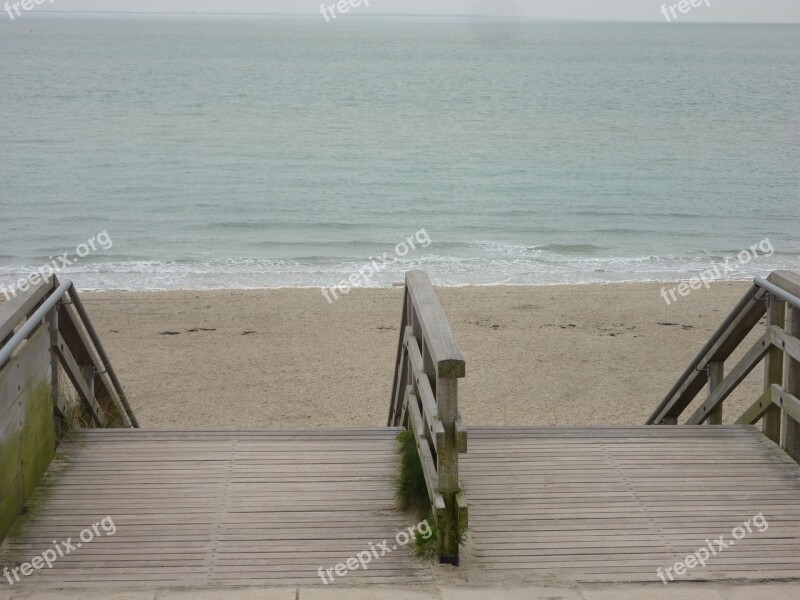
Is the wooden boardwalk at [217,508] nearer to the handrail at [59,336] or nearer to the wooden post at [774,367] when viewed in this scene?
the handrail at [59,336]

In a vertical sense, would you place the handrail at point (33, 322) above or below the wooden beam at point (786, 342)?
below

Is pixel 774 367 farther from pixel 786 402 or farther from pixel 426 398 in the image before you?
pixel 426 398

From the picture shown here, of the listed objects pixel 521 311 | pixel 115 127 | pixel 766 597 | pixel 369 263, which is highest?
pixel 115 127

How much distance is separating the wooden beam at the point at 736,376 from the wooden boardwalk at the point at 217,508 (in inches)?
87.7

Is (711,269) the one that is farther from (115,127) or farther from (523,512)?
(115,127)

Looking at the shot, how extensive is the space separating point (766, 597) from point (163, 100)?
2149 inches

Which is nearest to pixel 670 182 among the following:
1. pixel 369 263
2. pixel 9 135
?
pixel 369 263

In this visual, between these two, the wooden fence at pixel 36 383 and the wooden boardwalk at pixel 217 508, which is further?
the wooden fence at pixel 36 383

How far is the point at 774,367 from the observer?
19.4 feet

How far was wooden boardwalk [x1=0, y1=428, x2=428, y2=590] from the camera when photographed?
4449mm

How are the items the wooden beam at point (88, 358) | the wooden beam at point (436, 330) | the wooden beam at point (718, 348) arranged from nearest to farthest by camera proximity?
the wooden beam at point (436, 330), the wooden beam at point (718, 348), the wooden beam at point (88, 358)

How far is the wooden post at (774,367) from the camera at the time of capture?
229 inches

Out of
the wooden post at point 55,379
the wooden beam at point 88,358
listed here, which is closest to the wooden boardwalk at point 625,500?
the wooden post at point 55,379

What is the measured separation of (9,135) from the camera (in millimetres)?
40312
